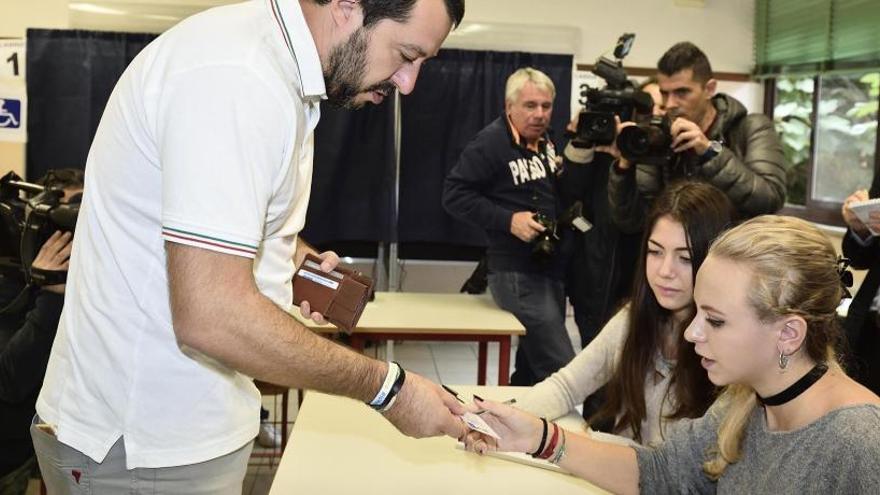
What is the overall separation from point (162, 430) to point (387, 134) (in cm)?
479

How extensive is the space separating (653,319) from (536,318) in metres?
1.54

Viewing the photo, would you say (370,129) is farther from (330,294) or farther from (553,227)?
(330,294)

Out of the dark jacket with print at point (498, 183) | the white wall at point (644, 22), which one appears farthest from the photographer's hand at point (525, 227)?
the white wall at point (644, 22)

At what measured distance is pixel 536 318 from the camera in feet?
12.5

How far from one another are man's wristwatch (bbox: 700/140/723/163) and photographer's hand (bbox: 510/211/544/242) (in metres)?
0.81

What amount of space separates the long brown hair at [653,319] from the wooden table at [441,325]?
51.1 inches

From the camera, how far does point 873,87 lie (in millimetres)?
5305

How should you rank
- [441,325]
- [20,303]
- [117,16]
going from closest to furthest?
[20,303] < [441,325] < [117,16]

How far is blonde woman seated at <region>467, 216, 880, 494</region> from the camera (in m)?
1.35

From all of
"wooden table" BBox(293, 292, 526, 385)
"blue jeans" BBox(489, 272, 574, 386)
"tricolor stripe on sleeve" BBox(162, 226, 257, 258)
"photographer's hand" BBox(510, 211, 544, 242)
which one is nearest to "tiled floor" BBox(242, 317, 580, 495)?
"wooden table" BBox(293, 292, 526, 385)

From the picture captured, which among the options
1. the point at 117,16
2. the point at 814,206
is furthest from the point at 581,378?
the point at 117,16

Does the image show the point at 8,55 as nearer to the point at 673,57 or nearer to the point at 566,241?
the point at 566,241

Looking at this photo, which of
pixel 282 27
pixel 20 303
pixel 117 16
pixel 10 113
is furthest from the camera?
pixel 117 16

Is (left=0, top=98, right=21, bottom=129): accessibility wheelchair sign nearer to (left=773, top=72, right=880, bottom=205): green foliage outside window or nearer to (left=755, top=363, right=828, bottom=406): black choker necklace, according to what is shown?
(left=773, top=72, right=880, bottom=205): green foliage outside window
